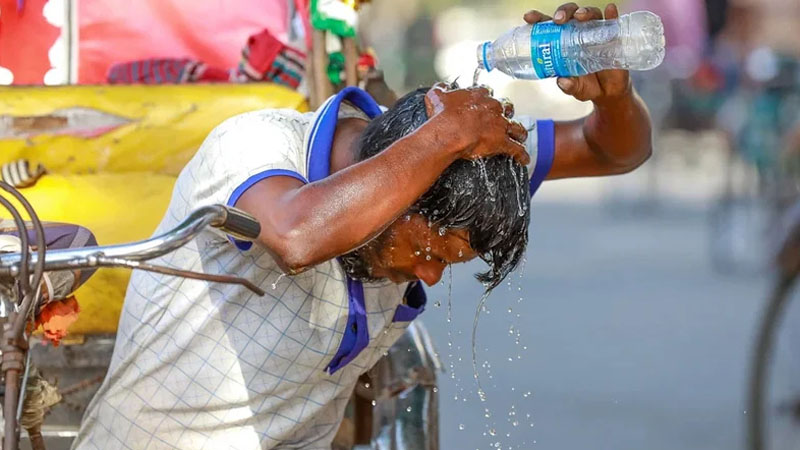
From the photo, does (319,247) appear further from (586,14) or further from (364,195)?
(586,14)

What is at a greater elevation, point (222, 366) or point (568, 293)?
point (222, 366)

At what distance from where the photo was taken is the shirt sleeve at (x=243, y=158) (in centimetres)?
216

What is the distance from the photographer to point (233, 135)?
226 cm

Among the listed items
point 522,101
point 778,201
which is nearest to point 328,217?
point 778,201

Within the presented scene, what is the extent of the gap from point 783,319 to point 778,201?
2858mm

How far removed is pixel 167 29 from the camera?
4152 millimetres

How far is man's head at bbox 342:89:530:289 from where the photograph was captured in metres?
2.12

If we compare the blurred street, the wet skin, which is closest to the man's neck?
the wet skin

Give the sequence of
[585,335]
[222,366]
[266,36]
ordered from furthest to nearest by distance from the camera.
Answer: [585,335] → [266,36] → [222,366]

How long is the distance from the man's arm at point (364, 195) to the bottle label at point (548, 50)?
11.7 inches

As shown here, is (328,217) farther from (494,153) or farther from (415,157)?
(494,153)

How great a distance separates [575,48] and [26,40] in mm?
2256

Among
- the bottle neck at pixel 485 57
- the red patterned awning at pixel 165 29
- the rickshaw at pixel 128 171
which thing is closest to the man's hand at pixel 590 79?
the bottle neck at pixel 485 57

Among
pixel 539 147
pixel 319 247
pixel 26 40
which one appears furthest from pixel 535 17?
pixel 26 40
